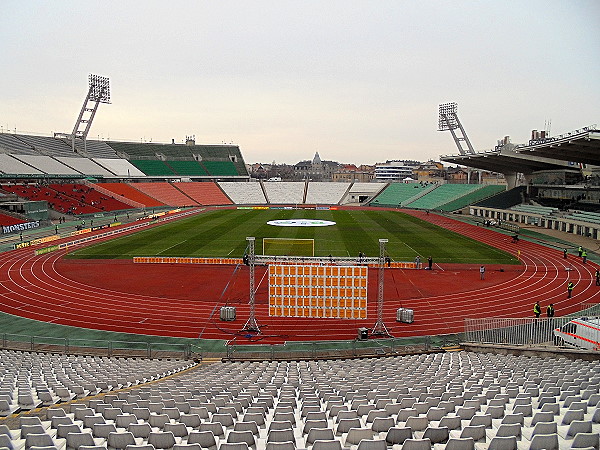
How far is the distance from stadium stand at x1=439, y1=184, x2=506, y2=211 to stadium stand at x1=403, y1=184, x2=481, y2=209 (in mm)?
1468

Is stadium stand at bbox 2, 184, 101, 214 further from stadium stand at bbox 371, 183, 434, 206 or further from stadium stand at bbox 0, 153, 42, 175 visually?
stadium stand at bbox 371, 183, 434, 206

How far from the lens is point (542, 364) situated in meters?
13.5

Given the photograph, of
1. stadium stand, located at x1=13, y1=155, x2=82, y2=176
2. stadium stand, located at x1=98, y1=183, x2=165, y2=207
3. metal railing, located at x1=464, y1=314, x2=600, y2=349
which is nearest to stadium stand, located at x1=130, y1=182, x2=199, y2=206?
stadium stand, located at x1=98, y1=183, x2=165, y2=207

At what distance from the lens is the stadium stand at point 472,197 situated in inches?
3125

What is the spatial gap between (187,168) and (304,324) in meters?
94.4

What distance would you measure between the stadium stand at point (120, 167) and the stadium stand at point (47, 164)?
9.99m

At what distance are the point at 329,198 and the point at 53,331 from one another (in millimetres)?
83978

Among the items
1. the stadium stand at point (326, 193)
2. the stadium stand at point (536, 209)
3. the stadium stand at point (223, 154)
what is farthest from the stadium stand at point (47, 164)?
the stadium stand at point (536, 209)

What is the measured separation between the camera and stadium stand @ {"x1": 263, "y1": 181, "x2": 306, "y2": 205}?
10050cm

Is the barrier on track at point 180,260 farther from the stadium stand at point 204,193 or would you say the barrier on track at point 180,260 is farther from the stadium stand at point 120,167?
the stadium stand at point 120,167

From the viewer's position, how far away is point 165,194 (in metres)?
91.4

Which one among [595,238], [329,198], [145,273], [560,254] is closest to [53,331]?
[145,273]

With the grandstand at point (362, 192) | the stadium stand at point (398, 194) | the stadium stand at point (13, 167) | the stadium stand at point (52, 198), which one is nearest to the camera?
the stadium stand at point (52, 198)

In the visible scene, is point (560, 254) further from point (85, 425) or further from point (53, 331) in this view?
point (85, 425)
